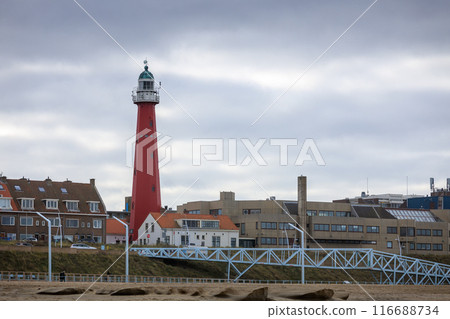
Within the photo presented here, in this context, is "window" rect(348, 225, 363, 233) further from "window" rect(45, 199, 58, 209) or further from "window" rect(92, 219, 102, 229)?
"window" rect(45, 199, 58, 209)

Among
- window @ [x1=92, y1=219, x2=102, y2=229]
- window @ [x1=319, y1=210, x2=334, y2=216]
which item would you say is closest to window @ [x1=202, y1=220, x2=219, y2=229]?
window @ [x1=92, y1=219, x2=102, y2=229]

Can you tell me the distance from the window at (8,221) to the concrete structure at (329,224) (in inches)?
1693

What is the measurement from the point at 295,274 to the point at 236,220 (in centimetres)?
3063

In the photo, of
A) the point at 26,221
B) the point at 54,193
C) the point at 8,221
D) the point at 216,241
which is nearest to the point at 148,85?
the point at 54,193

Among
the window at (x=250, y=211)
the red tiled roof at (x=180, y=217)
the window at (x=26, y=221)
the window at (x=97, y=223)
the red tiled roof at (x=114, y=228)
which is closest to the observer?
the window at (x=26, y=221)

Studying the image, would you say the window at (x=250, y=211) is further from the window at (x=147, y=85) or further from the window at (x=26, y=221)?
the window at (x=26, y=221)

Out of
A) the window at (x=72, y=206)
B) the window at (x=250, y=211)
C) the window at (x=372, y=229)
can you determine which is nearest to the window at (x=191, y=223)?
the window at (x=72, y=206)

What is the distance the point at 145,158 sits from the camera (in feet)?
418

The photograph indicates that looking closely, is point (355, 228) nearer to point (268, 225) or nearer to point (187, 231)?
point (268, 225)

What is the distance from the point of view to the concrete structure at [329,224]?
14788cm

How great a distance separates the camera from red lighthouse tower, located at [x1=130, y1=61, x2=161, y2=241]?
124438mm

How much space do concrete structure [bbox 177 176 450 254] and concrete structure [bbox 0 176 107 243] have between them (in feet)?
98.1
